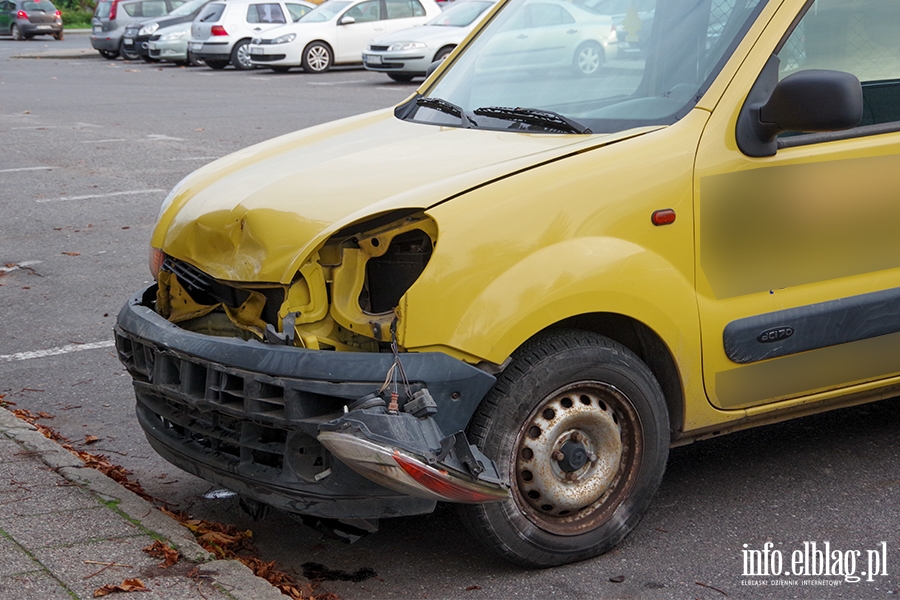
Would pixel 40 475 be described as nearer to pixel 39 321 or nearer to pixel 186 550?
pixel 186 550

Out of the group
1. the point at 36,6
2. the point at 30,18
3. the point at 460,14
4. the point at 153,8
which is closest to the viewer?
the point at 460,14

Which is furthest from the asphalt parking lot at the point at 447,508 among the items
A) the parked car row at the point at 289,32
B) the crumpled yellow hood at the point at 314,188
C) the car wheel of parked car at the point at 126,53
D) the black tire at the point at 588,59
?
the car wheel of parked car at the point at 126,53

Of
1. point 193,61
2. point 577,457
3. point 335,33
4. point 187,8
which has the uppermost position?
point 187,8

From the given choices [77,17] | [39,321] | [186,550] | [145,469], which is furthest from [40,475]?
A: [77,17]

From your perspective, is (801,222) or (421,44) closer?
(801,222)

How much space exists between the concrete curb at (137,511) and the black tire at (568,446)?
69 centimetres

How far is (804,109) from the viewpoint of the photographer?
362cm

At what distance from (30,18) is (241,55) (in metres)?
17.5

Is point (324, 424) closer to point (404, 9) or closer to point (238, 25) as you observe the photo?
point (404, 9)

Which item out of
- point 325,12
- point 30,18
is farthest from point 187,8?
point 30,18

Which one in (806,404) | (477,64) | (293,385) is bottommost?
(806,404)

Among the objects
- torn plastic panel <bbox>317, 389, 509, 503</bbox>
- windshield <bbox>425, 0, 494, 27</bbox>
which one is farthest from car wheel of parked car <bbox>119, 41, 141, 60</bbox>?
torn plastic panel <bbox>317, 389, 509, 503</bbox>

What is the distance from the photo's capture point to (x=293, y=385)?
3299mm

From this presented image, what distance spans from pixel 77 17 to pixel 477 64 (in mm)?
53067
